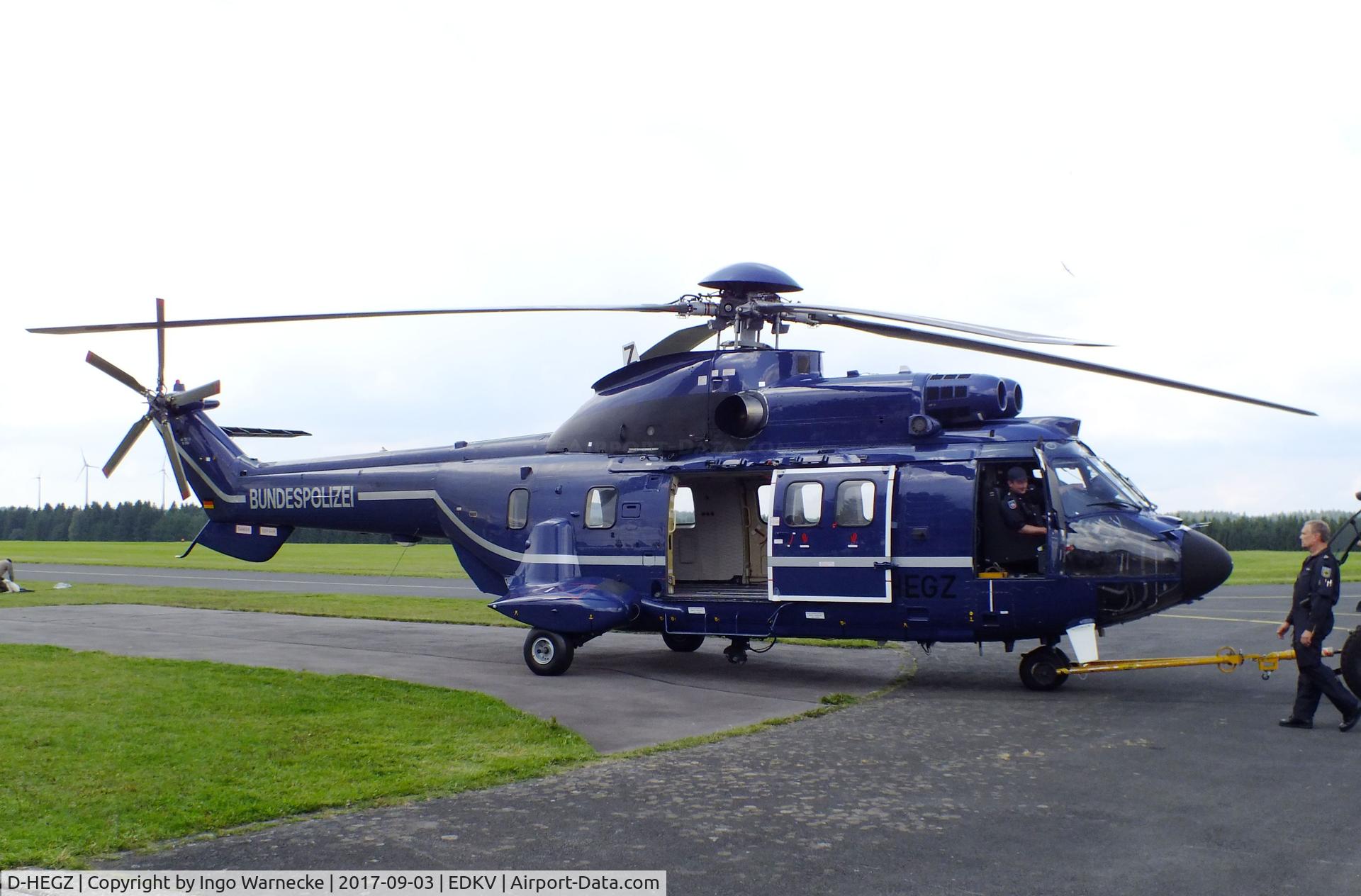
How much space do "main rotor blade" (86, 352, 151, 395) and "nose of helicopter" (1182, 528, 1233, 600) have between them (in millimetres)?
16966

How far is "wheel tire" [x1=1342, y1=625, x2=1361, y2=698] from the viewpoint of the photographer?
10.6 metres

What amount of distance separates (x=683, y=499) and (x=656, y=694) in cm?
327

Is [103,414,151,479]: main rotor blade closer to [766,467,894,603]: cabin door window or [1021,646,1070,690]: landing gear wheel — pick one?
[766,467,894,603]: cabin door window

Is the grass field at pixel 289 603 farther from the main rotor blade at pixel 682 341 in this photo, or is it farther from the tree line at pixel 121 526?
the tree line at pixel 121 526

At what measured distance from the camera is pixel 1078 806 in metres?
7.36

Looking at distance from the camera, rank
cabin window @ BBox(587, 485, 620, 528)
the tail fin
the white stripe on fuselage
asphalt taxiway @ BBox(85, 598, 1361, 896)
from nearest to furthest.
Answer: asphalt taxiway @ BBox(85, 598, 1361, 896)
the white stripe on fuselage
cabin window @ BBox(587, 485, 620, 528)
the tail fin

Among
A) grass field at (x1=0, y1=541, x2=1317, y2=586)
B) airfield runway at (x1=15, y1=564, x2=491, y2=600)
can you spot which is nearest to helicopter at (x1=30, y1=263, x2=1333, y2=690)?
airfield runway at (x1=15, y1=564, x2=491, y2=600)

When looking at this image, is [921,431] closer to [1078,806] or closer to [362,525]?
[1078,806]

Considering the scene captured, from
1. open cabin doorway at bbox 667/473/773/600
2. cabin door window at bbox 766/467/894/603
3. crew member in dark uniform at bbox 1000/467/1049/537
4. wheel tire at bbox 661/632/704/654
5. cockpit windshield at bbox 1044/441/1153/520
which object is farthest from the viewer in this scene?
wheel tire at bbox 661/632/704/654

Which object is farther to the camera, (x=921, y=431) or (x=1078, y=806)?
(x=921, y=431)

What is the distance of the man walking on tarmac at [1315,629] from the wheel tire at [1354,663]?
2.39 feet

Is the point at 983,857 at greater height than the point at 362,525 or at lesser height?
lesser

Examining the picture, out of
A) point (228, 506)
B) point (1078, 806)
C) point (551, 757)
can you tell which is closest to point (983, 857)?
point (1078, 806)

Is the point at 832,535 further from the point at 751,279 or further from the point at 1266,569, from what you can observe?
the point at 1266,569
